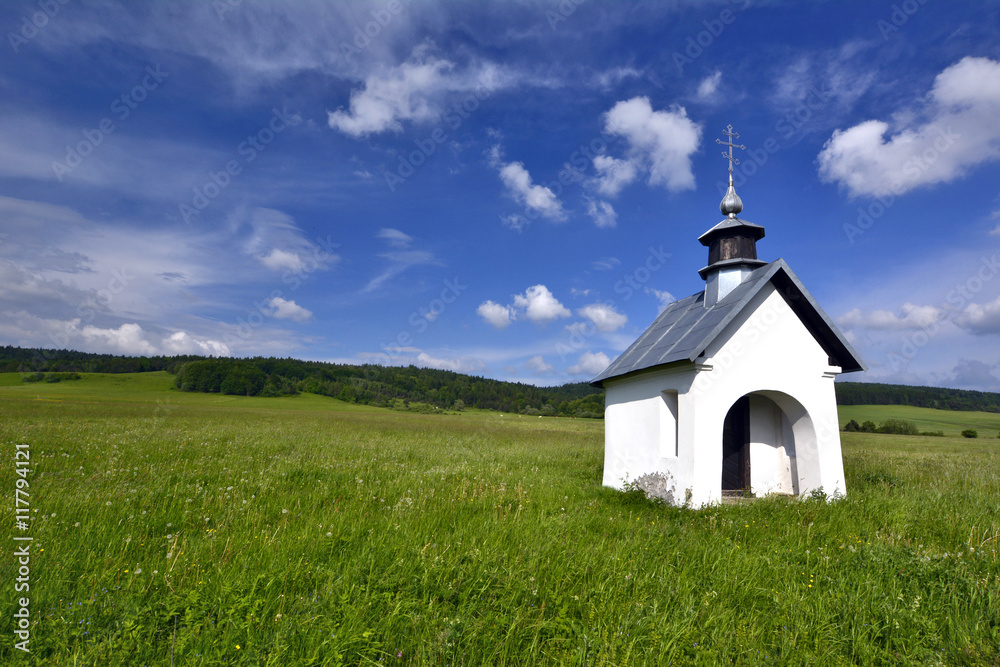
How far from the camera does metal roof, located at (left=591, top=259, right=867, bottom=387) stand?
823 centimetres

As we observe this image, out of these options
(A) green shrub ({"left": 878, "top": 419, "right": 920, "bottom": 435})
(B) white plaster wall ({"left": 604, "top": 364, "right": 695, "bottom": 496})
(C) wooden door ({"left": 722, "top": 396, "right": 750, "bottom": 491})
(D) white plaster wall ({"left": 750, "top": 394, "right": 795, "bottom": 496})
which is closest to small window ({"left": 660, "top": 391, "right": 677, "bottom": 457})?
(B) white plaster wall ({"left": 604, "top": 364, "right": 695, "bottom": 496})

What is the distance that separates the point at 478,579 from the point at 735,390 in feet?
20.6

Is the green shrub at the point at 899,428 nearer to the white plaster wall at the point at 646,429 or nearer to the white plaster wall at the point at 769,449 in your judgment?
the white plaster wall at the point at 769,449

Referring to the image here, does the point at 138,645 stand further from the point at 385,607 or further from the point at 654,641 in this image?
the point at 654,641

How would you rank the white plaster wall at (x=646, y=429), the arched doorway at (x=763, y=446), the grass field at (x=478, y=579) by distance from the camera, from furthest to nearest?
the arched doorway at (x=763, y=446), the white plaster wall at (x=646, y=429), the grass field at (x=478, y=579)

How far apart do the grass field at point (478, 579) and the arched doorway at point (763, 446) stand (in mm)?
1846

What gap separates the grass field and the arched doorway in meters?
1.85

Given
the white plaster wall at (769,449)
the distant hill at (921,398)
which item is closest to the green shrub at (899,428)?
the distant hill at (921,398)

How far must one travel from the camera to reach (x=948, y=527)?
6.75 m

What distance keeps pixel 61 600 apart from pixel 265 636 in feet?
5.80

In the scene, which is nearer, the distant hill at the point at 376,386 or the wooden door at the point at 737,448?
the wooden door at the point at 737,448

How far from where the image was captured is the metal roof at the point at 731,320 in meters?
8.23

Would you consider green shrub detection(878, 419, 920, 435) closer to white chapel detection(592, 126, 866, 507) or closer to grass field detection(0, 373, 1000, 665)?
white chapel detection(592, 126, 866, 507)

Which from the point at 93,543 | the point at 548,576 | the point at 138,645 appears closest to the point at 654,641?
the point at 548,576
